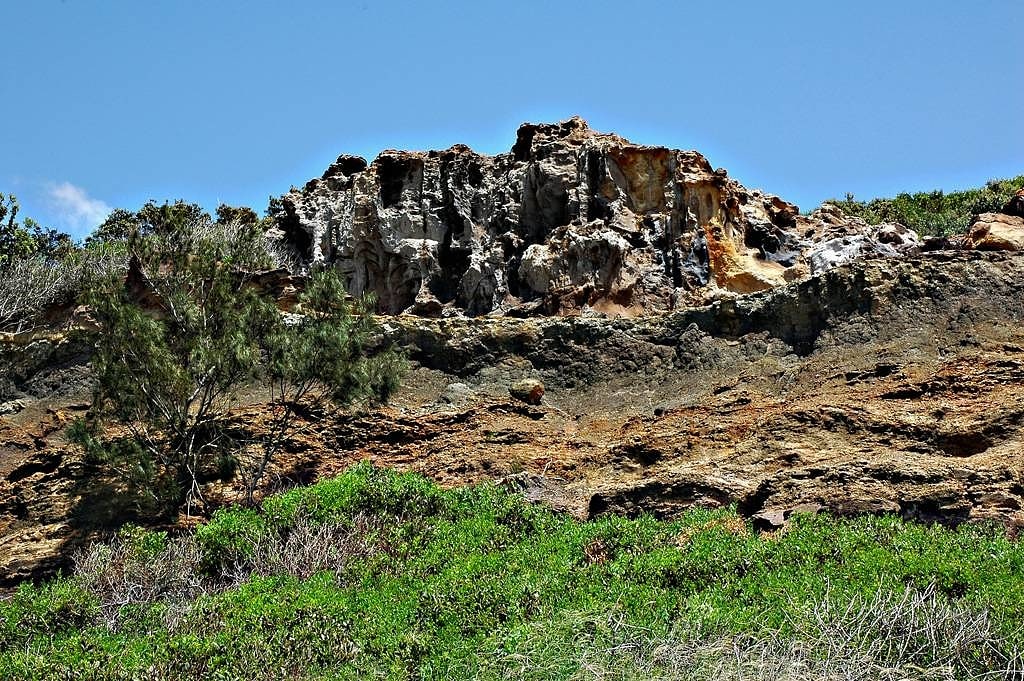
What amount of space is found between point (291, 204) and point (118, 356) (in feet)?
39.1

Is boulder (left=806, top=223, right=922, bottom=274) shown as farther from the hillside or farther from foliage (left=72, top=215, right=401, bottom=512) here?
foliage (left=72, top=215, right=401, bottom=512)

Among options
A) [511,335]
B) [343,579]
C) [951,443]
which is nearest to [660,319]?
[511,335]

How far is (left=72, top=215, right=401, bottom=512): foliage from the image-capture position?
19422mm

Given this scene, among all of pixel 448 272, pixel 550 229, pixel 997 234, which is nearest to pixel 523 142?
pixel 550 229

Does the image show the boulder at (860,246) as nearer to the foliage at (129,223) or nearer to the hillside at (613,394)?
the hillside at (613,394)

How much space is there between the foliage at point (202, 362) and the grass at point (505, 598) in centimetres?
A: 242

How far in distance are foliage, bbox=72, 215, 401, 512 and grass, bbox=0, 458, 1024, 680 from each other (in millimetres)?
2417

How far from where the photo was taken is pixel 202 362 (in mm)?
19578

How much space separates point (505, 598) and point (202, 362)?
9.22m

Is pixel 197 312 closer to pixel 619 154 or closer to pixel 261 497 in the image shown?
pixel 261 497

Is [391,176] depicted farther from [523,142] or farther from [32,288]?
[32,288]

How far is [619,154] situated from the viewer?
26.9m

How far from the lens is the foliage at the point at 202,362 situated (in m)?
19.4

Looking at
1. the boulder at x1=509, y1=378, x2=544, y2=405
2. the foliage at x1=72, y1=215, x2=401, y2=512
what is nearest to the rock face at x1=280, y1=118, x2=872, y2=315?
the boulder at x1=509, y1=378, x2=544, y2=405
